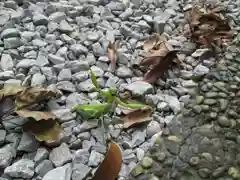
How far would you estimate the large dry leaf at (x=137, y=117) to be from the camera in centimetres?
111

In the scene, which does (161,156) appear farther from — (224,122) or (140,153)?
(224,122)

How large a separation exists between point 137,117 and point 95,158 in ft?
0.62

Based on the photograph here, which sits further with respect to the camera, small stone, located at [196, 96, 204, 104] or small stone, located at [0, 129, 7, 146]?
small stone, located at [196, 96, 204, 104]

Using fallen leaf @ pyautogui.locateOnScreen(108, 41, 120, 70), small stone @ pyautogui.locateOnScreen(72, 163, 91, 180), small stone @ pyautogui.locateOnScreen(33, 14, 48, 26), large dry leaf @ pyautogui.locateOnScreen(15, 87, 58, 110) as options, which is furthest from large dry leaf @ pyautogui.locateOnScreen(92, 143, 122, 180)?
small stone @ pyautogui.locateOnScreen(33, 14, 48, 26)

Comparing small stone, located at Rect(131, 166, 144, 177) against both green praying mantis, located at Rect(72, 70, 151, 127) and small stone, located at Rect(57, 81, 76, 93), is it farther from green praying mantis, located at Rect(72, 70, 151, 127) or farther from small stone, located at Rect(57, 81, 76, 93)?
small stone, located at Rect(57, 81, 76, 93)

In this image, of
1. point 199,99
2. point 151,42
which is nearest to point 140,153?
point 199,99

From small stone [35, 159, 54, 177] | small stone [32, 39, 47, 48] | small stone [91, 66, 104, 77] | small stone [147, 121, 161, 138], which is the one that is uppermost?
small stone [32, 39, 47, 48]

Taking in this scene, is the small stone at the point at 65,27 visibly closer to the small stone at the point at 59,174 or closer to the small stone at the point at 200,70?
the small stone at the point at 200,70

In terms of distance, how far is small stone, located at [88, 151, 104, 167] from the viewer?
0.99 m

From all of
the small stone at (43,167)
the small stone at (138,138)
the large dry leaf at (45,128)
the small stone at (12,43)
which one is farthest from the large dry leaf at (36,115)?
the small stone at (12,43)

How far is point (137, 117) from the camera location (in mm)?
1130

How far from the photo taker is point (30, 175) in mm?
952

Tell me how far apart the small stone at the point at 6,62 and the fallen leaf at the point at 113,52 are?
1.00 ft

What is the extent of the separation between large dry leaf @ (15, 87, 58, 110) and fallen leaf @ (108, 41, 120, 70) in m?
0.25
